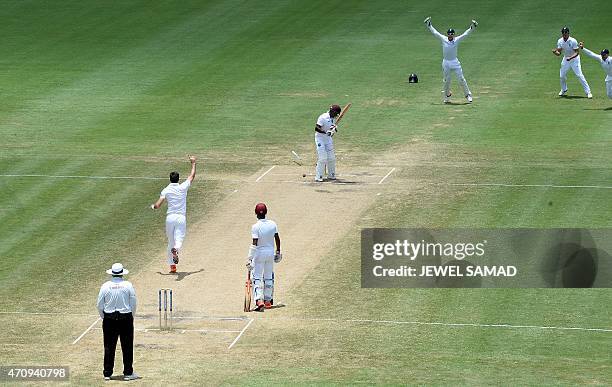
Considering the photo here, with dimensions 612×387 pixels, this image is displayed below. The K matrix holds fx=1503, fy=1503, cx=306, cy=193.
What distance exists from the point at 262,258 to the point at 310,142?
16594mm

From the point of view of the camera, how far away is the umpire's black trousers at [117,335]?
25.7 m

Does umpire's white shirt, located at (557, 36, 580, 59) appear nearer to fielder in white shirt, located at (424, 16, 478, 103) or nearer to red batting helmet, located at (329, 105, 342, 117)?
fielder in white shirt, located at (424, 16, 478, 103)

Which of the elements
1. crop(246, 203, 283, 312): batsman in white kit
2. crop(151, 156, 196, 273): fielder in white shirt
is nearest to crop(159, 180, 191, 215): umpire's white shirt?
crop(151, 156, 196, 273): fielder in white shirt

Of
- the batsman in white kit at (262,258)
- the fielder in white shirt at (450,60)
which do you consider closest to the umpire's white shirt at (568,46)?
the fielder in white shirt at (450,60)

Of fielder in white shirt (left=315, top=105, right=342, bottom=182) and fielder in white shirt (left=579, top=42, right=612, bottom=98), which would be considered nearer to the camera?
fielder in white shirt (left=315, top=105, right=342, bottom=182)

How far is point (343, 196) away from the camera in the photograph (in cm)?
3934

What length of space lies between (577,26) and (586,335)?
35722 millimetres

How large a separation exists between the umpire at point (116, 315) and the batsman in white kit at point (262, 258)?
4.64m

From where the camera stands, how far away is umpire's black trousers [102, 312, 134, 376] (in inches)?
1011

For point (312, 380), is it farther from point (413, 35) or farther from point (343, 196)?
point (413, 35)

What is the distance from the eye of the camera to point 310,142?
46.3 meters

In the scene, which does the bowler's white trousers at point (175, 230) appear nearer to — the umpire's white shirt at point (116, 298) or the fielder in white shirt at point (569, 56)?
the umpire's white shirt at point (116, 298)

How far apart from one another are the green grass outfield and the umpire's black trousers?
49.4 inches

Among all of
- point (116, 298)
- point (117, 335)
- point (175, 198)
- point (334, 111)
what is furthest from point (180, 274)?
point (334, 111)
